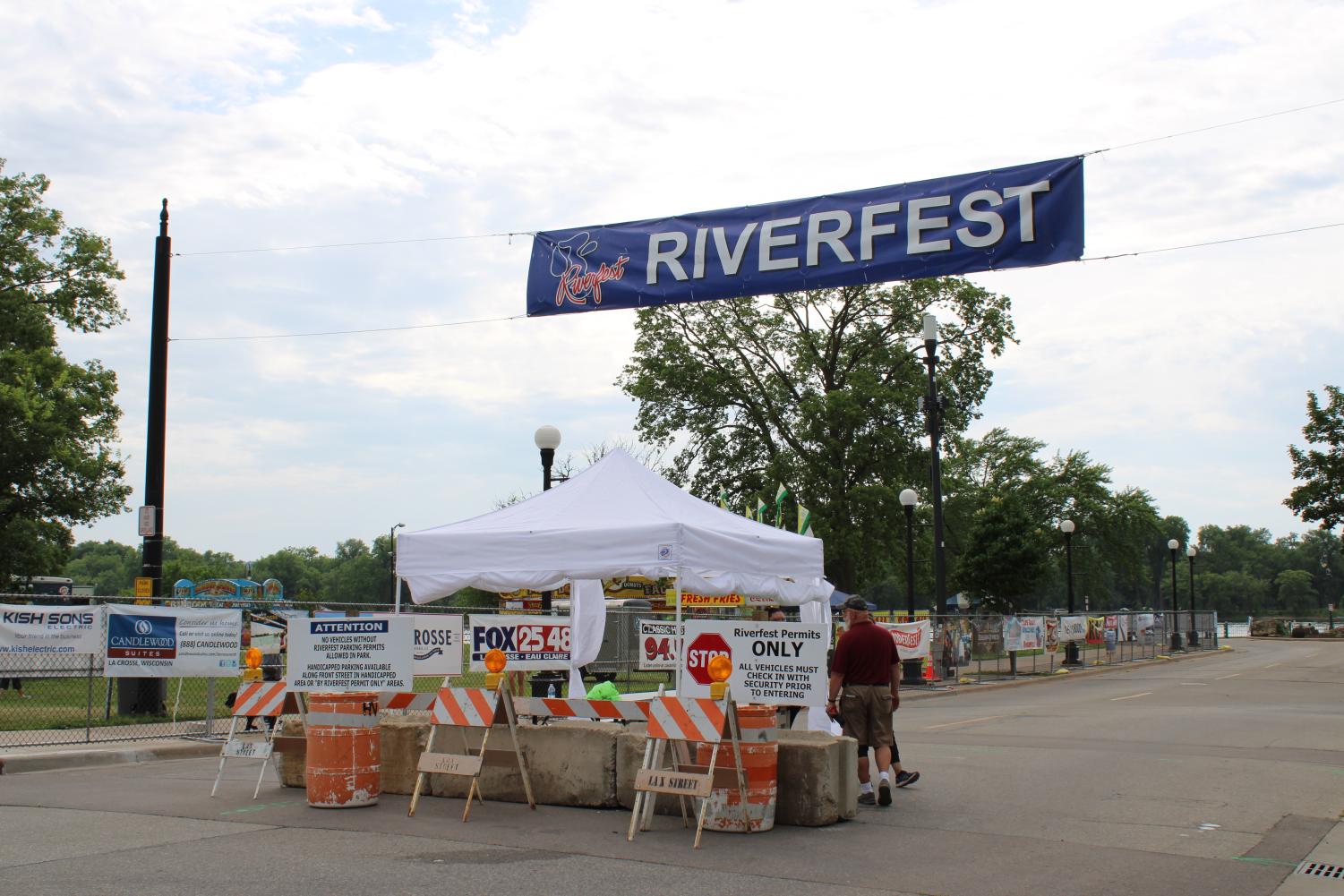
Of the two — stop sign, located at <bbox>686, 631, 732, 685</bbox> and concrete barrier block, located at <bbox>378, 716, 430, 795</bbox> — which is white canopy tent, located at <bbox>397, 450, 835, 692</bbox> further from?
concrete barrier block, located at <bbox>378, 716, 430, 795</bbox>

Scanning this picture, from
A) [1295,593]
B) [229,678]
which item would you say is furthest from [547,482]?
[1295,593]

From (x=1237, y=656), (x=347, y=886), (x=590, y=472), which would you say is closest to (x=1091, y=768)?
(x=590, y=472)

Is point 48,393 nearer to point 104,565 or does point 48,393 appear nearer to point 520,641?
point 520,641

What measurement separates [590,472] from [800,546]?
258cm

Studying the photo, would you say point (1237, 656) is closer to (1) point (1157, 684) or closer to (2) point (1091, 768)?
(1) point (1157, 684)

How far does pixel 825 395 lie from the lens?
4162cm

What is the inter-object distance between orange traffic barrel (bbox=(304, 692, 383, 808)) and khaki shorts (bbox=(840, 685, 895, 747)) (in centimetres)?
416

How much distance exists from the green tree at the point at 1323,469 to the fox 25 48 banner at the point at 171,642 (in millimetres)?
62891

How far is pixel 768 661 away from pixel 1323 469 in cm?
6440

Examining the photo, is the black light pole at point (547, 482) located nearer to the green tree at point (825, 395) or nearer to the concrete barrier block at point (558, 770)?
the concrete barrier block at point (558, 770)

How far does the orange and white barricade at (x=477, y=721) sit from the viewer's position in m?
10.0

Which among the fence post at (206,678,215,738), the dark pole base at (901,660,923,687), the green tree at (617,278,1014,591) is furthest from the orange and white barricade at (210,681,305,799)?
the green tree at (617,278,1014,591)

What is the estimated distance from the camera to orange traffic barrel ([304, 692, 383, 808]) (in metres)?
10.1

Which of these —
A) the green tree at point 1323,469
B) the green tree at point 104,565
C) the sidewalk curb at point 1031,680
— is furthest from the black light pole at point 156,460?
the green tree at point 104,565
